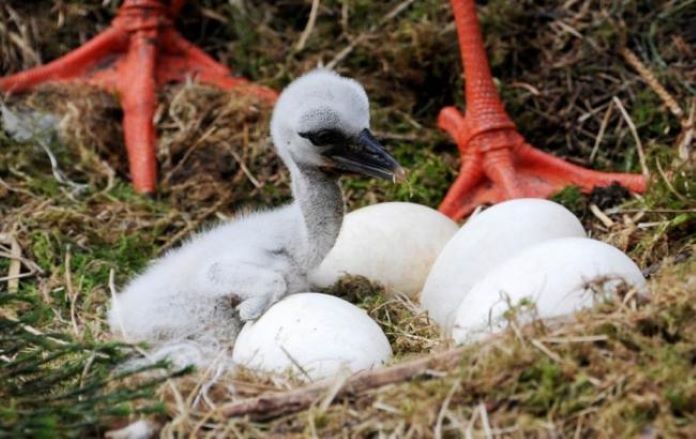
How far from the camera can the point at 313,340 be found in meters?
3.04

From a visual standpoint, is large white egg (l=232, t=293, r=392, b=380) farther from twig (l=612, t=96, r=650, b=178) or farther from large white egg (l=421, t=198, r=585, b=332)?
twig (l=612, t=96, r=650, b=178)

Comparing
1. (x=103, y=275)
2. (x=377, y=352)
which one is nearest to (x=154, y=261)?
(x=103, y=275)

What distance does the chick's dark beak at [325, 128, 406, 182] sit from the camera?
3385 mm

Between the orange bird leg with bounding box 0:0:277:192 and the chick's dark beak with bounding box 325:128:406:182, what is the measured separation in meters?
1.45

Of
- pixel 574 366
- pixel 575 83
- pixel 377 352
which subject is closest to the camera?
pixel 574 366

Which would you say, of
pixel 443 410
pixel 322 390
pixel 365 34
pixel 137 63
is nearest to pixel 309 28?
pixel 365 34

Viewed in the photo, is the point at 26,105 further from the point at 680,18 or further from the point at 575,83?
the point at 680,18

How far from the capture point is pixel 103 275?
400 cm

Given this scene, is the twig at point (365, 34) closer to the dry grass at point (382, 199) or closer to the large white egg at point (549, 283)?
the dry grass at point (382, 199)

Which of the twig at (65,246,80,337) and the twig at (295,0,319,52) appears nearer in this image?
the twig at (65,246,80,337)

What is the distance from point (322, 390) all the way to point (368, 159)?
2.91ft

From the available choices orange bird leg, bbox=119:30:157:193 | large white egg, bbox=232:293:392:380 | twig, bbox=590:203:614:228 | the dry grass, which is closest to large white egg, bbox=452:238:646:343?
the dry grass

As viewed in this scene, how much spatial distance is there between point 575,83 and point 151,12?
4.98ft

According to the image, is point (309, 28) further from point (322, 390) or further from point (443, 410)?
point (443, 410)
